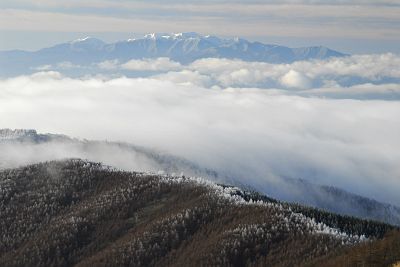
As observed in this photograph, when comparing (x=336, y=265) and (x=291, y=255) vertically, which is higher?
(x=336, y=265)

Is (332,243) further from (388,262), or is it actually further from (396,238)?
(388,262)

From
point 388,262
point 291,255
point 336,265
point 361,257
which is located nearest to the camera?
point 388,262

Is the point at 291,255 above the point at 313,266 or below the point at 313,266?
below

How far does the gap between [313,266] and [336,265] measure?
80.6ft

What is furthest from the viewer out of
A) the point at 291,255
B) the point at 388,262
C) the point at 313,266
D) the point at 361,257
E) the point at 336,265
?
the point at 291,255

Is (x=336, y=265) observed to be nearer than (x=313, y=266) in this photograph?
Yes

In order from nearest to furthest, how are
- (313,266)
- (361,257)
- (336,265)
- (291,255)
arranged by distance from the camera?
(361,257) < (336,265) < (313,266) < (291,255)

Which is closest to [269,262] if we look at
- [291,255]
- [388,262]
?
[291,255]

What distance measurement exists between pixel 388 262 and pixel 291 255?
2895 inches

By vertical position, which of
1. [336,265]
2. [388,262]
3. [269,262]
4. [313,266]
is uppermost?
[388,262]

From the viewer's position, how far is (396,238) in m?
139

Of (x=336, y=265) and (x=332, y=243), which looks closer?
(x=336, y=265)

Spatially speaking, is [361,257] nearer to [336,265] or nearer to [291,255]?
[336,265]

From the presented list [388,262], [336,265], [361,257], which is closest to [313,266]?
[336,265]
